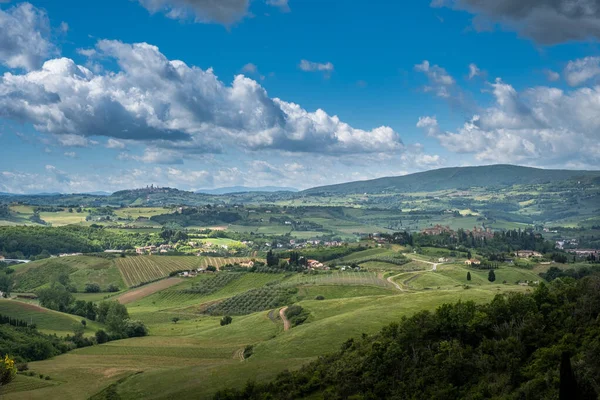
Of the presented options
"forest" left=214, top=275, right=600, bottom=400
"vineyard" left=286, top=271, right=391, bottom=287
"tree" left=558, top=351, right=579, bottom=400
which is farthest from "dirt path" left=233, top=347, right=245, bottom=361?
"vineyard" left=286, top=271, right=391, bottom=287

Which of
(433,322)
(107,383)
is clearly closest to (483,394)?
(433,322)

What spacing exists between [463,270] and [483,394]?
146280mm

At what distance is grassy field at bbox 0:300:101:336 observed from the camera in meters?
138

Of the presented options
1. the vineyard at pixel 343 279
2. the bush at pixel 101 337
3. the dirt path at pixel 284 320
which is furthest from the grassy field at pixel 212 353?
the vineyard at pixel 343 279

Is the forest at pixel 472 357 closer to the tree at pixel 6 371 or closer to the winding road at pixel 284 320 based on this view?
the tree at pixel 6 371

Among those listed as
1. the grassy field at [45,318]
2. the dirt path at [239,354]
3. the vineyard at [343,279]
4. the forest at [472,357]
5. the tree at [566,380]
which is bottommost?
the grassy field at [45,318]

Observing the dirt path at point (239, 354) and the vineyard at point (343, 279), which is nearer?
the dirt path at point (239, 354)

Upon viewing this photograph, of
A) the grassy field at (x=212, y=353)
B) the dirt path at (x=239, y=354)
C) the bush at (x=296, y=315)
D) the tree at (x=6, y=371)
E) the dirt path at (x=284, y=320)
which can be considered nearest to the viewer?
the grassy field at (x=212, y=353)

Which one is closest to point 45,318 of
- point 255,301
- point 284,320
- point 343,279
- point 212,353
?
point 255,301

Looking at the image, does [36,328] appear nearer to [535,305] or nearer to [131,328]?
[131,328]

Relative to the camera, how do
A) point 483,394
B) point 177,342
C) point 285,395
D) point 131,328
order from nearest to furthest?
point 483,394
point 285,395
point 177,342
point 131,328

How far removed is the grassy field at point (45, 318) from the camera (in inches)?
5453

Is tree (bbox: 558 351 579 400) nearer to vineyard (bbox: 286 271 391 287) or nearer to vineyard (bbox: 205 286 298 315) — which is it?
vineyard (bbox: 205 286 298 315)

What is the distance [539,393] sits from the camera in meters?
40.0
